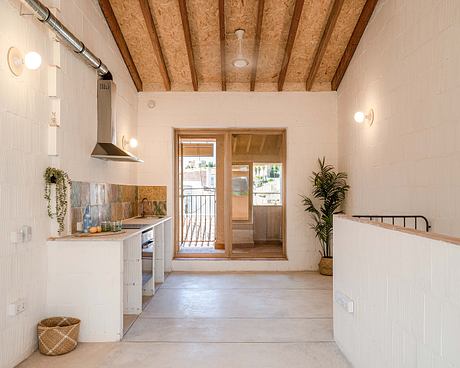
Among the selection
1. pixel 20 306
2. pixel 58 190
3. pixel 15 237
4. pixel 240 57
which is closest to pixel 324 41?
pixel 240 57

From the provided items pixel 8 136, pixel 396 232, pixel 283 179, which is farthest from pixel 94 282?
pixel 283 179

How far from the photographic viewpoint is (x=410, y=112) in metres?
3.73

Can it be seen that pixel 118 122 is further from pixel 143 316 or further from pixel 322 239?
pixel 322 239

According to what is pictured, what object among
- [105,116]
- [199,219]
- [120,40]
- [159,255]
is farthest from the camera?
[199,219]

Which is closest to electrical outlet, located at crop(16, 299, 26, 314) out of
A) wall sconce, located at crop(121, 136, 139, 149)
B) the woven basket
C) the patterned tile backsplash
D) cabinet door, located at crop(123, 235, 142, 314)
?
the woven basket

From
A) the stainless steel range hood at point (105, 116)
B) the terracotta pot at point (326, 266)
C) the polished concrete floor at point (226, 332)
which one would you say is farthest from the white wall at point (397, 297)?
the stainless steel range hood at point (105, 116)

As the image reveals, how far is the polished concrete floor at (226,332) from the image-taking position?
295cm

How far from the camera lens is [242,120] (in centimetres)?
629

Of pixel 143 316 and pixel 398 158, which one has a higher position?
pixel 398 158

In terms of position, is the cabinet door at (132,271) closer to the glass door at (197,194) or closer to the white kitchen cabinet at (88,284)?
the white kitchen cabinet at (88,284)

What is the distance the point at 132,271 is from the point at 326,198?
124 inches

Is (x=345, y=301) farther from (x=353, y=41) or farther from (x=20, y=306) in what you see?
(x=353, y=41)

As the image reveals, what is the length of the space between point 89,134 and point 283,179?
3.40 metres

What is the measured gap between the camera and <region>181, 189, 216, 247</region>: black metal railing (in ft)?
23.5
